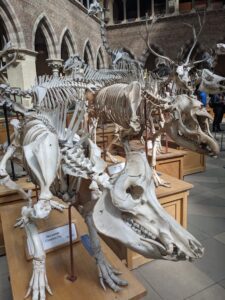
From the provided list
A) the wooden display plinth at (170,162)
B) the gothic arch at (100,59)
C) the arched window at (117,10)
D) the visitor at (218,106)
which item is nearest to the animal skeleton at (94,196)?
the wooden display plinth at (170,162)

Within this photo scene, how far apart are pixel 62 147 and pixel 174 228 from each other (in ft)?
2.50

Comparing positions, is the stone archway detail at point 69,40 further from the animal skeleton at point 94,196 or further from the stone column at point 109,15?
the animal skeleton at point 94,196

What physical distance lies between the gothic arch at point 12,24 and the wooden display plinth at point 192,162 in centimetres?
624

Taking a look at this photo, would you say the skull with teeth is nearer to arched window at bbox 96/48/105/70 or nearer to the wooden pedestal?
the wooden pedestal

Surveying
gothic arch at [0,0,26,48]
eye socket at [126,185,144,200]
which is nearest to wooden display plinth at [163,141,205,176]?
eye socket at [126,185,144,200]

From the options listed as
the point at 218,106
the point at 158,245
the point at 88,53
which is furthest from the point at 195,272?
the point at 88,53

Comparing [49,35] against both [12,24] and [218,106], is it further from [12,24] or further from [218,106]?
[218,106]

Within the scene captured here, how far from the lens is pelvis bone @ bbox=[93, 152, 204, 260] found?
972mm

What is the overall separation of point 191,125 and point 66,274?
1797 millimetres

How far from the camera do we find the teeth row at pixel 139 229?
3.33 ft

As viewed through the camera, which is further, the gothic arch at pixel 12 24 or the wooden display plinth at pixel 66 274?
the gothic arch at pixel 12 24

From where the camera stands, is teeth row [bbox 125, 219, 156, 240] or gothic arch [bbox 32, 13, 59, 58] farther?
gothic arch [bbox 32, 13, 59, 58]

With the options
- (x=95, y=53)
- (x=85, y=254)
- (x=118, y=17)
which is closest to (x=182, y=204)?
(x=85, y=254)

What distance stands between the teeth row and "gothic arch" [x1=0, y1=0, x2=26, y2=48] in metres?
8.34
